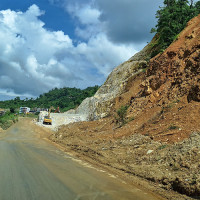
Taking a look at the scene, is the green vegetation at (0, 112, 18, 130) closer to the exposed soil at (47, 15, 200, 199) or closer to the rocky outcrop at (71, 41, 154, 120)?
the rocky outcrop at (71, 41, 154, 120)

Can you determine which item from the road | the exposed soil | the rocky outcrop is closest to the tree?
the exposed soil

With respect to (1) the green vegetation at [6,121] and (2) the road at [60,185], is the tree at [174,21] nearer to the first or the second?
(2) the road at [60,185]

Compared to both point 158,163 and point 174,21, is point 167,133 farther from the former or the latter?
point 174,21

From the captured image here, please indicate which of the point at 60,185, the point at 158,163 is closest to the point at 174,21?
the point at 158,163

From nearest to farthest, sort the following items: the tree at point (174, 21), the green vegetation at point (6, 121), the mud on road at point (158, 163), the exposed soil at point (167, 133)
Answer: the mud on road at point (158, 163) → the exposed soil at point (167, 133) → the tree at point (174, 21) → the green vegetation at point (6, 121)

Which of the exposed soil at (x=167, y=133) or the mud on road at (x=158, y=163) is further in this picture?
the exposed soil at (x=167, y=133)

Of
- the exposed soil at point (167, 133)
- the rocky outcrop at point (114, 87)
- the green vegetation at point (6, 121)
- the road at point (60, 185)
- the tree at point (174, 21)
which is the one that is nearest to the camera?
the road at point (60, 185)

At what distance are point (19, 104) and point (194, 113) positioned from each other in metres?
145

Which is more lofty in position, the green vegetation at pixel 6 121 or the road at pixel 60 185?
the green vegetation at pixel 6 121

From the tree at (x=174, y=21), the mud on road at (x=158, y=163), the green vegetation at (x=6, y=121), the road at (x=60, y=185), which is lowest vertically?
the road at (x=60, y=185)

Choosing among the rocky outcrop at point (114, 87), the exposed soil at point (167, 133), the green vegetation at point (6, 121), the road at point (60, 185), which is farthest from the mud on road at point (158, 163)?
the green vegetation at point (6, 121)

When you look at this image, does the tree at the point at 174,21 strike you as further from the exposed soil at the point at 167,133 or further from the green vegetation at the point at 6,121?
the green vegetation at the point at 6,121

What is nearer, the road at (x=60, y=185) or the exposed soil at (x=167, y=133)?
the road at (x=60, y=185)

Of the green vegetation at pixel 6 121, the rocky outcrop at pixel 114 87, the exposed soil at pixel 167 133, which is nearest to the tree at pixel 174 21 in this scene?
the exposed soil at pixel 167 133
